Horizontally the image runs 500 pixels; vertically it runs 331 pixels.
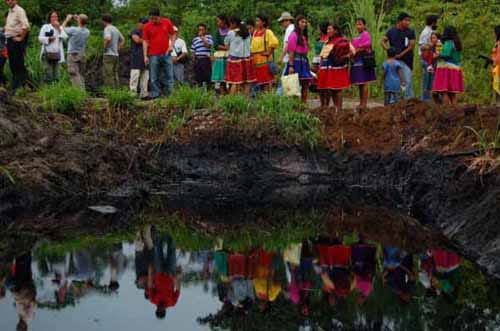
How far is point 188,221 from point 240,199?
5.63 ft

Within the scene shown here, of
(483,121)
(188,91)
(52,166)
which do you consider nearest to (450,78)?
(483,121)

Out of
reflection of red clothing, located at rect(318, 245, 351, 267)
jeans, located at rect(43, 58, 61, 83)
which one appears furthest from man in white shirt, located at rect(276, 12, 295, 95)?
reflection of red clothing, located at rect(318, 245, 351, 267)

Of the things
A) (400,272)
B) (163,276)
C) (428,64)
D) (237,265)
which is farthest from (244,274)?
(428,64)

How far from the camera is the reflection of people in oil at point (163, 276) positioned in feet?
31.8

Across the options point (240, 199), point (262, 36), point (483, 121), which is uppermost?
point (262, 36)

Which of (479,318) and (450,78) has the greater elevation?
(450,78)

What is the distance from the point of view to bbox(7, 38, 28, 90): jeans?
16250 mm

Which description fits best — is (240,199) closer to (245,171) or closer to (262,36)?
(245,171)

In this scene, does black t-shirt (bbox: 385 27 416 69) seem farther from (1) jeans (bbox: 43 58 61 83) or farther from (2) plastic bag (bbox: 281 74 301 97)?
(1) jeans (bbox: 43 58 61 83)

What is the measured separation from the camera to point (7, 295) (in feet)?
31.9

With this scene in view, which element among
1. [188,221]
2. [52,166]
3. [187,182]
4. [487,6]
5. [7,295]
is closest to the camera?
[7,295]

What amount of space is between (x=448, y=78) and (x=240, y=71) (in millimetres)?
3302

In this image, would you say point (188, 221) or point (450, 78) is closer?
A: point (188, 221)

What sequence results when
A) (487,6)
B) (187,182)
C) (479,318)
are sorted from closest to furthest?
(479,318), (187,182), (487,6)
